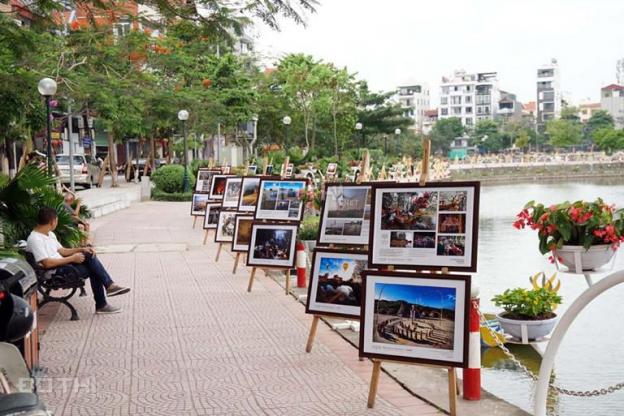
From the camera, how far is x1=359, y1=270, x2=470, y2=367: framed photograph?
521 cm

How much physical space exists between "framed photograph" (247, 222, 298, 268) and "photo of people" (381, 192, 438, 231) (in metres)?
3.99

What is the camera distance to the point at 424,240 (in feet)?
18.8

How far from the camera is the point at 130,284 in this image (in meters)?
11.1

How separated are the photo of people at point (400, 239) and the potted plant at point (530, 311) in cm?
213

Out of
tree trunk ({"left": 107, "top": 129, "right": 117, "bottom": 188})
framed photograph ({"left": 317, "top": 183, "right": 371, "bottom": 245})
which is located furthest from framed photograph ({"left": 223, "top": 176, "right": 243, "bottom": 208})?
tree trunk ({"left": 107, "top": 129, "right": 117, "bottom": 188})

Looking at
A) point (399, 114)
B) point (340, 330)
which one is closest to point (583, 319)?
point (340, 330)

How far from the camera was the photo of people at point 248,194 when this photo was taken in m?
12.7

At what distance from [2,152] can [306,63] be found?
23.5 meters

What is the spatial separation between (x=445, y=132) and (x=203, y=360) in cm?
10484

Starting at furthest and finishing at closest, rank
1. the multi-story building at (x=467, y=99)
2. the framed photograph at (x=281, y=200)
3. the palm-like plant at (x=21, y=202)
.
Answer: the multi-story building at (x=467, y=99), the framed photograph at (x=281, y=200), the palm-like plant at (x=21, y=202)

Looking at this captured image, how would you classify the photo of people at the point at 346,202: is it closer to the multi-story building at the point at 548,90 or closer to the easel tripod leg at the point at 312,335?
the easel tripod leg at the point at 312,335

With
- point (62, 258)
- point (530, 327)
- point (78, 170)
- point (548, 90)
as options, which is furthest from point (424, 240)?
point (548, 90)

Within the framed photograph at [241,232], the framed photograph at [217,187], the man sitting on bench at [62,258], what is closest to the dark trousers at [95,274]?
the man sitting on bench at [62,258]

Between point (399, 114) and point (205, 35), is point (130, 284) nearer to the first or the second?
point (205, 35)
